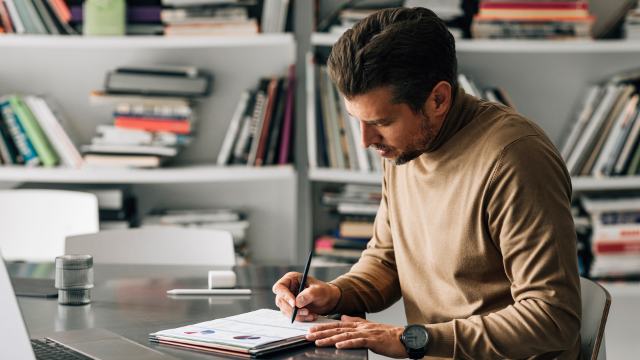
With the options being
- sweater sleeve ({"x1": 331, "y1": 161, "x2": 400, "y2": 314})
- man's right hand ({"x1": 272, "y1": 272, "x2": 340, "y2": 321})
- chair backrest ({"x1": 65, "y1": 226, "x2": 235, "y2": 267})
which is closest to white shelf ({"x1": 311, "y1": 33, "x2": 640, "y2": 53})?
chair backrest ({"x1": 65, "y1": 226, "x2": 235, "y2": 267})

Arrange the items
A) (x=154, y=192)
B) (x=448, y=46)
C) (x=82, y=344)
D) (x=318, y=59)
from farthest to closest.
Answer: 1. (x=154, y=192)
2. (x=318, y=59)
3. (x=448, y=46)
4. (x=82, y=344)

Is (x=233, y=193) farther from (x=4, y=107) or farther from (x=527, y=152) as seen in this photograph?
(x=527, y=152)

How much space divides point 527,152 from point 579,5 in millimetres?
1728

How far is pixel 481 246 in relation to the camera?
5.43ft

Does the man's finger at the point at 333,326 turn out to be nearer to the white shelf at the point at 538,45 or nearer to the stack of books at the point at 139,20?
the white shelf at the point at 538,45

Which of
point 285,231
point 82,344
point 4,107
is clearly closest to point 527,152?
point 82,344

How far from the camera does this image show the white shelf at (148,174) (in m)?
3.23

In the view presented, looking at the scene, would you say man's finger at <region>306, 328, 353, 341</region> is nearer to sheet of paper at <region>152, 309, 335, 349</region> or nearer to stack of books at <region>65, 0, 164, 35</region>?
sheet of paper at <region>152, 309, 335, 349</region>

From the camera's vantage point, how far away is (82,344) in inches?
58.8

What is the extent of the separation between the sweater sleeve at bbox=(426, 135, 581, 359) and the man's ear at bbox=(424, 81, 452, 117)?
184mm

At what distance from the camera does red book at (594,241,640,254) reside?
319cm

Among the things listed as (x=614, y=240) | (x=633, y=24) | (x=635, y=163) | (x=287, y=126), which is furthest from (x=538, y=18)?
(x=287, y=126)

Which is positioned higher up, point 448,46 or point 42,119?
point 448,46

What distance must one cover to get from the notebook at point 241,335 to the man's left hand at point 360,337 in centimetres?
3
